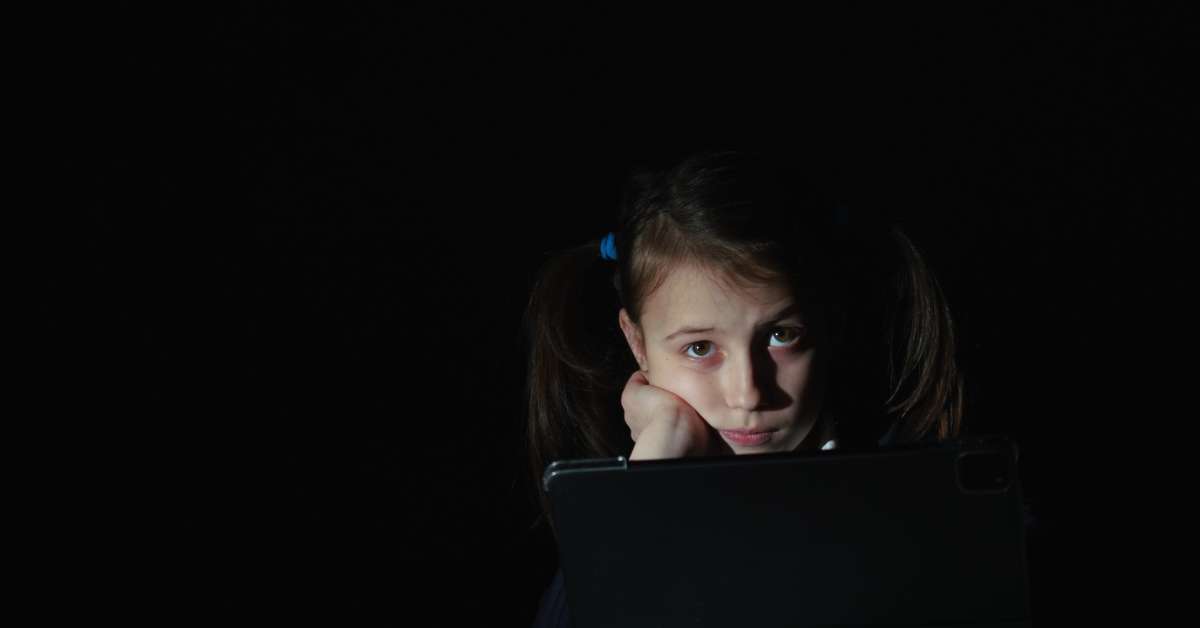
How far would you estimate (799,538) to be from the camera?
683 millimetres

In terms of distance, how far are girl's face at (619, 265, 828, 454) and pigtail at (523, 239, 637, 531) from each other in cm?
19

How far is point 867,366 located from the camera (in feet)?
4.22

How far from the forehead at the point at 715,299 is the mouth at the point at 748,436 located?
0.11m

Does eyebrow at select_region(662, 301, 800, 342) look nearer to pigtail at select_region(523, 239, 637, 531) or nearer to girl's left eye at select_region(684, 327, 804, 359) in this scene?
girl's left eye at select_region(684, 327, 804, 359)

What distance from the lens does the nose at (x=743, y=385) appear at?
94 centimetres

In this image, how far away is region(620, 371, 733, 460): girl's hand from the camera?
953 millimetres

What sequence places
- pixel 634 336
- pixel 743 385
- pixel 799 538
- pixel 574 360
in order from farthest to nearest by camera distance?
pixel 574 360 < pixel 634 336 < pixel 743 385 < pixel 799 538

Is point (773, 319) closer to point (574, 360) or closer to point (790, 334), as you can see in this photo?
point (790, 334)

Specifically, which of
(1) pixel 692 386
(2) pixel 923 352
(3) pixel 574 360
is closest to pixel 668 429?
(1) pixel 692 386

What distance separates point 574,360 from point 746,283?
12.2 inches

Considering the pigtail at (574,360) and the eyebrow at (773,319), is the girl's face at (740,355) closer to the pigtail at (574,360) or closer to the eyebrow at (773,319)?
the eyebrow at (773,319)

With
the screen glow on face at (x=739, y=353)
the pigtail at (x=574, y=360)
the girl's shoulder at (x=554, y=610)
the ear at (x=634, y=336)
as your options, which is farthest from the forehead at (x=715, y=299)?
the girl's shoulder at (x=554, y=610)

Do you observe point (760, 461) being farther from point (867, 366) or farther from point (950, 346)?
point (867, 366)

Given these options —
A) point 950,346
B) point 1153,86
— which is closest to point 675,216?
point 950,346
